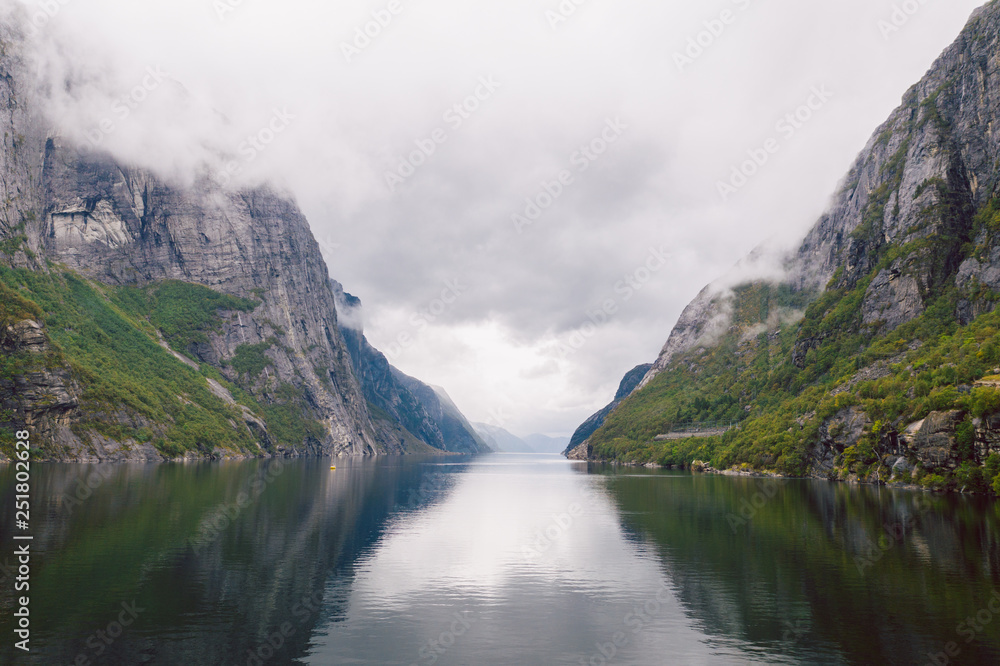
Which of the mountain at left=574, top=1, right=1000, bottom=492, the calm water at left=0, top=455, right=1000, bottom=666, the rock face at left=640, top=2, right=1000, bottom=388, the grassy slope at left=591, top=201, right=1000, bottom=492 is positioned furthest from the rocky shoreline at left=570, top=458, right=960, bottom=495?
the rock face at left=640, top=2, right=1000, bottom=388

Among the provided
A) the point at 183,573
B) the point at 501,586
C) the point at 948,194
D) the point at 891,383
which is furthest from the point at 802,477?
the point at 183,573

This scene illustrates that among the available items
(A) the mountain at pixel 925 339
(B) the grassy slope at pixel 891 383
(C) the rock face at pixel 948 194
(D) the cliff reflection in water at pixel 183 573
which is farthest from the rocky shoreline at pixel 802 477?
(D) the cliff reflection in water at pixel 183 573

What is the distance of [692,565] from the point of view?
149ft

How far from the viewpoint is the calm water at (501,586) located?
27094mm

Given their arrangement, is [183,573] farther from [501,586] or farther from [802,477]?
[802,477]

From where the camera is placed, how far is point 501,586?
40.7 m

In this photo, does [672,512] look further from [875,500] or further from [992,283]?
[992,283]

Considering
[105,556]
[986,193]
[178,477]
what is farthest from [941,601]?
[986,193]

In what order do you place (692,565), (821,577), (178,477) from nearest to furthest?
(821,577)
(692,565)
(178,477)

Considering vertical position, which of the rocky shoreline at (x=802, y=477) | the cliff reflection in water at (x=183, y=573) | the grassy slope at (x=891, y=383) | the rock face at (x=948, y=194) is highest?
the rock face at (x=948, y=194)

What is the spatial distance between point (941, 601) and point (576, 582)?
2110 centimetres

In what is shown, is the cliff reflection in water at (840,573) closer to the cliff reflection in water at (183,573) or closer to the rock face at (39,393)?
the cliff reflection in water at (183,573)

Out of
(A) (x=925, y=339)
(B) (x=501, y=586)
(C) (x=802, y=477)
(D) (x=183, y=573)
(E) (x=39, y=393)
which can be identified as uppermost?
(A) (x=925, y=339)

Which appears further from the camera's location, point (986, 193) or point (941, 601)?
point (986, 193)
